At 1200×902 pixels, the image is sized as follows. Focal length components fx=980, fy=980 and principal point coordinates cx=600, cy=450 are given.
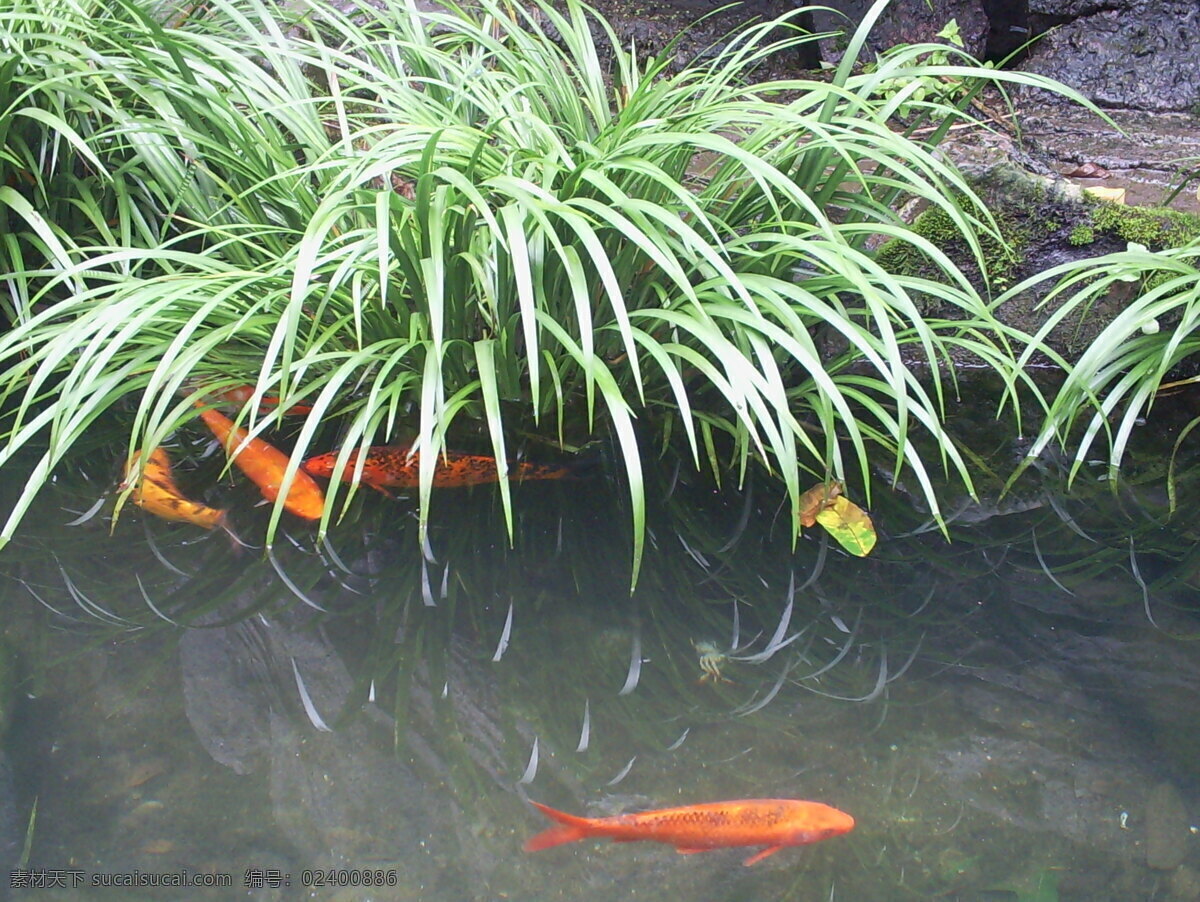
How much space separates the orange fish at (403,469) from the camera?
6.44 ft

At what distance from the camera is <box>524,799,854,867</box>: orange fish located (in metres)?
1.29

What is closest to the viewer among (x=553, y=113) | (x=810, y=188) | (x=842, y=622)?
(x=842, y=622)

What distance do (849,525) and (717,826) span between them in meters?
0.80

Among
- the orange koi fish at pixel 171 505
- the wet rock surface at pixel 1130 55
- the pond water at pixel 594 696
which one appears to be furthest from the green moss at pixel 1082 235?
the orange koi fish at pixel 171 505

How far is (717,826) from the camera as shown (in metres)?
1.30

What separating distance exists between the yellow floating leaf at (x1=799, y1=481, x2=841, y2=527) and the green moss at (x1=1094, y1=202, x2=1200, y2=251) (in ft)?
3.66

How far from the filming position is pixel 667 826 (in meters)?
1.31

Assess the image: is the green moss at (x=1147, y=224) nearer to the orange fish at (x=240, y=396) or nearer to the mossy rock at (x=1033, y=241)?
the mossy rock at (x=1033, y=241)

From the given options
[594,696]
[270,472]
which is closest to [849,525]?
[594,696]

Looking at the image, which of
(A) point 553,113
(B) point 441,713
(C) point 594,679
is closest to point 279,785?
(B) point 441,713

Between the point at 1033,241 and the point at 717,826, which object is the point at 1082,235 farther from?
the point at 717,826

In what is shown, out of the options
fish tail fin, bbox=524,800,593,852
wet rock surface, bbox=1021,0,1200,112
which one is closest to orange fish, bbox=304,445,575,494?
fish tail fin, bbox=524,800,593,852

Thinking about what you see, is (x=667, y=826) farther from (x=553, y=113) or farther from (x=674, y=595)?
(x=553, y=113)

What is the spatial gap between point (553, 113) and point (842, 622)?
1.26 metres
